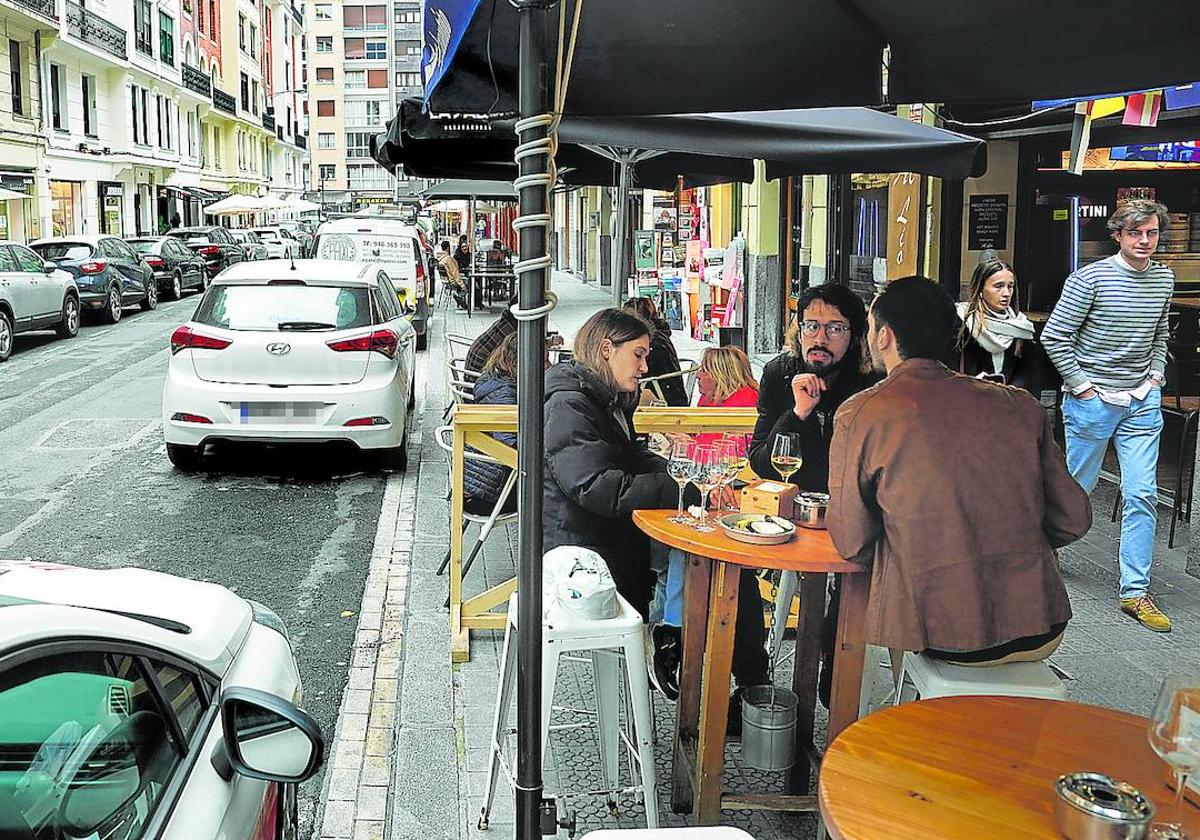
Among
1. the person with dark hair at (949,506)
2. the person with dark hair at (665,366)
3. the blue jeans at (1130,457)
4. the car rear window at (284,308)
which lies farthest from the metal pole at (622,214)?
the person with dark hair at (949,506)

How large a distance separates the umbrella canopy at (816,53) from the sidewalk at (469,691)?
1.39 meters

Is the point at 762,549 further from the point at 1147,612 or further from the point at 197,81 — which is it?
the point at 197,81

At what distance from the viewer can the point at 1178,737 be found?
2.18 m

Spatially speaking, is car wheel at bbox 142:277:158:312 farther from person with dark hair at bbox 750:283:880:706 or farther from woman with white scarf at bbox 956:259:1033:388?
person with dark hair at bbox 750:283:880:706

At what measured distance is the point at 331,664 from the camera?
5672 millimetres

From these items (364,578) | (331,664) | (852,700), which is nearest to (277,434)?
(364,578)

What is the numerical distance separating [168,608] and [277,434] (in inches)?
251

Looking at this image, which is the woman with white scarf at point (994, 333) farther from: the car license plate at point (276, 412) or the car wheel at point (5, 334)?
the car wheel at point (5, 334)

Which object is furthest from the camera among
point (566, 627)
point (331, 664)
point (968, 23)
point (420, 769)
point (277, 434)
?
point (277, 434)

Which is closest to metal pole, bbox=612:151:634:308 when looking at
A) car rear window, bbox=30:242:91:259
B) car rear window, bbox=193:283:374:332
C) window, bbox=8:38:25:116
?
car rear window, bbox=193:283:374:332

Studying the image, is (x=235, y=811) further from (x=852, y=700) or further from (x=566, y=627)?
(x=852, y=700)

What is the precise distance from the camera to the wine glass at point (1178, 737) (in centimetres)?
215

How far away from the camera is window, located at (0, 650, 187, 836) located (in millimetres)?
2131

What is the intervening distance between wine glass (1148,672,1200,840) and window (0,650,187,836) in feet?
6.26
